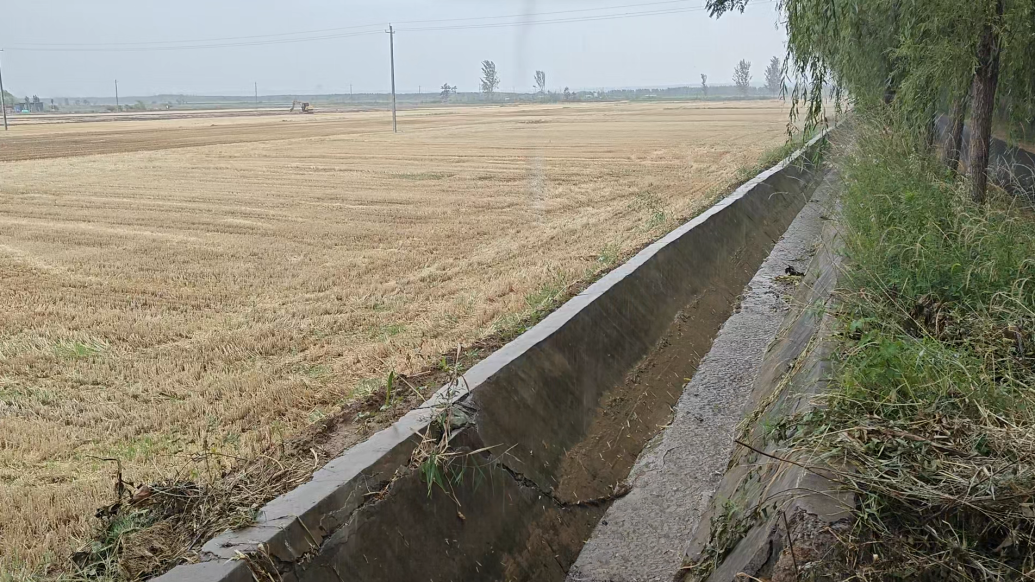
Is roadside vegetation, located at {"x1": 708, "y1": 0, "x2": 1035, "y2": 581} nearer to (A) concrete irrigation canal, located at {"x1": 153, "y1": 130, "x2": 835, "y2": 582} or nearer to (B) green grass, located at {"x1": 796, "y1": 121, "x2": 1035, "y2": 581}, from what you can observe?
(B) green grass, located at {"x1": 796, "y1": 121, "x2": 1035, "y2": 581}

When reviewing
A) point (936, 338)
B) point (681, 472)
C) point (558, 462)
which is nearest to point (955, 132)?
point (936, 338)

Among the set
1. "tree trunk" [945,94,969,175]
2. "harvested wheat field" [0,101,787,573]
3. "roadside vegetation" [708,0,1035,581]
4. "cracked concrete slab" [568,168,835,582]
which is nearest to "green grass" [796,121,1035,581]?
"roadside vegetation" [708,0,1035,581]

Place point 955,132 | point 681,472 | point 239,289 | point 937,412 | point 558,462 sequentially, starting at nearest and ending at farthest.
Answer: point 937,412 → point 558,462 → point 681,472 → point 239,289 → point 955,132

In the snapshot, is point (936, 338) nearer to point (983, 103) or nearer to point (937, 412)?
point (937, 412)

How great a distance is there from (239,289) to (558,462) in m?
5.60

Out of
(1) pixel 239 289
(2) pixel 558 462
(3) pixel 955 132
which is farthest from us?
(3) pixel 955 132

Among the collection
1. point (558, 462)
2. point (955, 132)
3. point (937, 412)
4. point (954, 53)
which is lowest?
point (558, 462)

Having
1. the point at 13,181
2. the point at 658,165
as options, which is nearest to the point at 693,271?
the point at 658,165

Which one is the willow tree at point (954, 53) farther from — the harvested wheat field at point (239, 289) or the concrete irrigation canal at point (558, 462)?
the harvested wheat field at point (239, 289)

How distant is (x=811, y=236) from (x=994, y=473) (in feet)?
35.8

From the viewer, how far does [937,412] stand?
142 inches

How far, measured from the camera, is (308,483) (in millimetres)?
3646

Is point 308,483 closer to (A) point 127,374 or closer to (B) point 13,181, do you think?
(A) point 127,374

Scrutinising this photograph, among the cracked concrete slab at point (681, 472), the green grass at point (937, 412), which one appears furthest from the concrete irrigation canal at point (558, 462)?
the green grass at point (937, 412)
